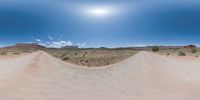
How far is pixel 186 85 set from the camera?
76.1 ft

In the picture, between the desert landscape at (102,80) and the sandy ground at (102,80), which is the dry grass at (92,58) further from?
the desert landscape at (102,80)

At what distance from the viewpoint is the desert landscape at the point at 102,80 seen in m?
20.2

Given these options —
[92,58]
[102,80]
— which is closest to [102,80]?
[102,80]

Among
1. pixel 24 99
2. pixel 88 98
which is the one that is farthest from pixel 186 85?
pixel 24 99

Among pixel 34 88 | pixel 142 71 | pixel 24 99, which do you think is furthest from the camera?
pixel 142 71

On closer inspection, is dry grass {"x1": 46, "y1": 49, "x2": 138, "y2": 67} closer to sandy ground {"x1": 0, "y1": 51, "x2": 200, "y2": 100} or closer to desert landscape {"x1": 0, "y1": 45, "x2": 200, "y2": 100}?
sandy ground {"x1": 0, "y1": 51, "x2": 200, "y2": 100}

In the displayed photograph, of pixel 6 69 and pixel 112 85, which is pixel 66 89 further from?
pixel 6 69

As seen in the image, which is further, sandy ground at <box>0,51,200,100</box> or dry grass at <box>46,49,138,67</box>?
dry grass at <box>46,49,138,67</box>

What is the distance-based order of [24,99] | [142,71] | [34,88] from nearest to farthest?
[24,99] → [34,88] → [142,71]

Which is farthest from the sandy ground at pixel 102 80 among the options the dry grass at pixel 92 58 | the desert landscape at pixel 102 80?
the dry grass at pixel 92 58

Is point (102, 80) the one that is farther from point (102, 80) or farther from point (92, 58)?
point (92, 58)

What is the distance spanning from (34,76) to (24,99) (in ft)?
16.3

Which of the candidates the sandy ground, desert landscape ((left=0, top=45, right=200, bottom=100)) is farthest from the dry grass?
desert landscape ((left=0, top=45, right=200, bottom=100))

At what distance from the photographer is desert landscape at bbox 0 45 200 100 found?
2019 cm
